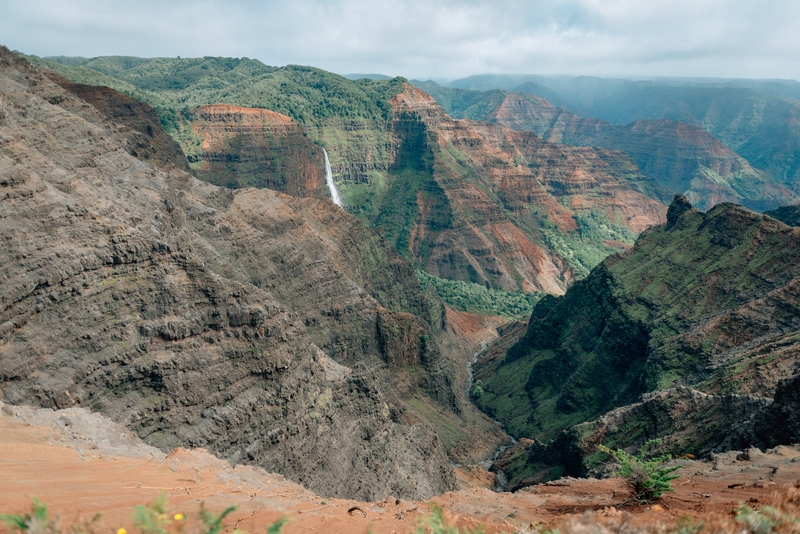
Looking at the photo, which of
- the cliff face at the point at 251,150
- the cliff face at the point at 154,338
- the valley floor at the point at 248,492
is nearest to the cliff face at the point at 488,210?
the cliff face at the point at 251,150

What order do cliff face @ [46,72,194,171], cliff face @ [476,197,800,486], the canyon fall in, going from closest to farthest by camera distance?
the canyon → cliff face @ [476,197,800,486] → cliff face @ [46,72,194,171]

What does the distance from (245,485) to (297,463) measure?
9.41 metres

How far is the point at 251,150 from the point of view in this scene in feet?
389

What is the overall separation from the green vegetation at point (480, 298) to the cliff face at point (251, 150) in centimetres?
3598

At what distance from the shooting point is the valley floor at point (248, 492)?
36.7 feet

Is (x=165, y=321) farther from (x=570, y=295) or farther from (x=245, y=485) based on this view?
(x=570, y=295)

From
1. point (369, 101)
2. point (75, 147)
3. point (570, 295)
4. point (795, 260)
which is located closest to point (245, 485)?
point (75, 147)

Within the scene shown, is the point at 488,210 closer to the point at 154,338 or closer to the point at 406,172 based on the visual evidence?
the point at 406,172

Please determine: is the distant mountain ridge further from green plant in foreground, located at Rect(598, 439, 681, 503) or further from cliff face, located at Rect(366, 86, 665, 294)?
green plant in foreground, located at Rect(598, 439, 681, 503)

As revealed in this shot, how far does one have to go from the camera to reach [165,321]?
25.2 m

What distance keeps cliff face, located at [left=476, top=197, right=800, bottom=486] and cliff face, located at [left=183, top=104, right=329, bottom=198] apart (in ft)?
218

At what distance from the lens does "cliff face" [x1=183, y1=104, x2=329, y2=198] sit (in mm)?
114438

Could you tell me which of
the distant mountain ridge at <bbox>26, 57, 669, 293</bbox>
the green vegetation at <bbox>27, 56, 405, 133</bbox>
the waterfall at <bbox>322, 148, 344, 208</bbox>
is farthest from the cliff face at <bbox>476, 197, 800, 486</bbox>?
the green vegetation at <bbox>27, 56, 405, 133</bbox>

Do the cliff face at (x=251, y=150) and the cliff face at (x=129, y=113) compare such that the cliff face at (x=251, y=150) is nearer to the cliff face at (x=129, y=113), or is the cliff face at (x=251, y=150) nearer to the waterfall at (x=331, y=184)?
the waterfall at (x=331, y=184)
